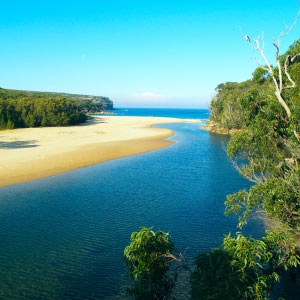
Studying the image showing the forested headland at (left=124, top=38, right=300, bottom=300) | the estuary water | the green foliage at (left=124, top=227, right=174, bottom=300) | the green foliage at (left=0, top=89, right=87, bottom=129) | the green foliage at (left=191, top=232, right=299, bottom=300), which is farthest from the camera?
the green foliage at (left=0, top=89, right=87, bottom=129)

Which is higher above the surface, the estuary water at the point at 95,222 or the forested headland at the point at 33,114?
the forested headland at the point at 33,114

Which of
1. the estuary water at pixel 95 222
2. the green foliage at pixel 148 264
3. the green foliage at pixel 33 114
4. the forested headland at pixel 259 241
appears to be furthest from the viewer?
the green foliage at pixel 33 114

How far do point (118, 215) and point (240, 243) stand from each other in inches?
447

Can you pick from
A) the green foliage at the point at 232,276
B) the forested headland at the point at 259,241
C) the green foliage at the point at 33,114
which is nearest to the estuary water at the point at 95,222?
the forested headland at the point at 259,241

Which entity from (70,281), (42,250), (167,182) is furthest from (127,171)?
(70,281)

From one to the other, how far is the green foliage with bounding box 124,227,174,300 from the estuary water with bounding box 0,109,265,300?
3.38m

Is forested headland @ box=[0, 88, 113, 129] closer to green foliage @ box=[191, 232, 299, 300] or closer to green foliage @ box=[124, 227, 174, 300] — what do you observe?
green foliage @ box=[124, 227, 174, 300]

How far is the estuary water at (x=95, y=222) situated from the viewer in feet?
36.9

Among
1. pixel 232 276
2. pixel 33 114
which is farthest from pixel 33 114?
pixel 232 276

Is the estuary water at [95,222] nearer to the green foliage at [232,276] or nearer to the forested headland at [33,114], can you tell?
the green foliage at [232,276]

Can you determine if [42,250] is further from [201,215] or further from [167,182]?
[167,182]

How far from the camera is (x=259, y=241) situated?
7445mm

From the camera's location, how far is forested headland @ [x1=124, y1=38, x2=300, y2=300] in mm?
6848

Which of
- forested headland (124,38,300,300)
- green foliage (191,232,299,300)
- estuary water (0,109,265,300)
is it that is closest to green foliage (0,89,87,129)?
estuary water (0,109,265,300)
